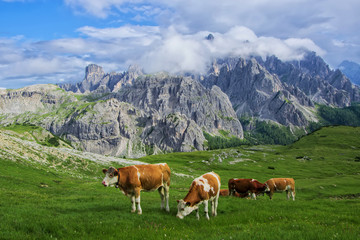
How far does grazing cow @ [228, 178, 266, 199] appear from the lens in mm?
34125

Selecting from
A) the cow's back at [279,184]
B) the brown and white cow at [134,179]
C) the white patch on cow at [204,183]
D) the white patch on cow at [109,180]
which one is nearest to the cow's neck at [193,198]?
the white patch on cow at [204,183]

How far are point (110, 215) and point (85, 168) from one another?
54.9 meters

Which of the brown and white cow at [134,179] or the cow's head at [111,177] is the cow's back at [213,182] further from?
the cow's head at [111,177]

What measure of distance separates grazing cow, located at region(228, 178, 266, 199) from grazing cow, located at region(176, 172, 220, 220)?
17.2 meters

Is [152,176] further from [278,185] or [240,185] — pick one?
[278,185]

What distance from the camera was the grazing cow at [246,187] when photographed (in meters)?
34.1

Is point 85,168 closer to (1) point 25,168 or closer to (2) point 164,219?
(1) point 25,168

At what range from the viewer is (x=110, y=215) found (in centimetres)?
1655

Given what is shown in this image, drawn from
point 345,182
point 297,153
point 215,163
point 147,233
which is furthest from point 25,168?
point 297,153

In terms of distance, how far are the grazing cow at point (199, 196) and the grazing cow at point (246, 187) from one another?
17.2 meters

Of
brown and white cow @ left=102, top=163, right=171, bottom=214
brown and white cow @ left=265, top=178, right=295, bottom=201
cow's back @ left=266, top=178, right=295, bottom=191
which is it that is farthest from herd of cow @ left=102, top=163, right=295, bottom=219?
cow's back @ left=266, top=178, right=295, bottom=191

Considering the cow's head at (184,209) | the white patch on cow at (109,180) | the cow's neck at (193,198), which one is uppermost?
the white patch on cow at (109,180)

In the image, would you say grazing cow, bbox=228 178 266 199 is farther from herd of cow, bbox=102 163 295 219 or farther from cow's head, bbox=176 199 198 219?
cow's head, bbox=176 199 198 219

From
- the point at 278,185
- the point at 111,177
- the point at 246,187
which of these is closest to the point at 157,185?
the point at 111,177
